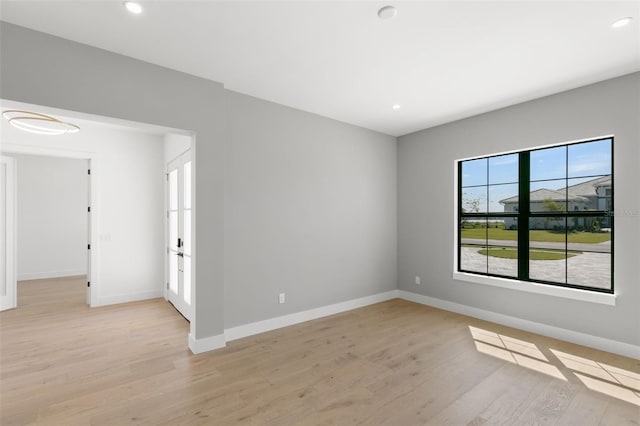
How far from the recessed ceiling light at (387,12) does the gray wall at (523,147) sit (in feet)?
8.53

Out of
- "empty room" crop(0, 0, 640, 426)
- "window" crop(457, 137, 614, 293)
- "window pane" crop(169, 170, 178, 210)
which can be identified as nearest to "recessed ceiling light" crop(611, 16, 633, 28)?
"empty room" crop(0, 0, 640, 426)

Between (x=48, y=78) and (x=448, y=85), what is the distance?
12.3ft

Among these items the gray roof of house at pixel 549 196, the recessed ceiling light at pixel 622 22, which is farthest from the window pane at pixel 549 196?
the recessed ceiling light at pixel 622 22

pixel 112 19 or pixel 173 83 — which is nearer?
pixel 112 19

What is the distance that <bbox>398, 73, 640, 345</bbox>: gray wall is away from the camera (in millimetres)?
2912

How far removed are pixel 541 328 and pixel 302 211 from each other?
10.8 ft

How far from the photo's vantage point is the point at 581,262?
132 inches

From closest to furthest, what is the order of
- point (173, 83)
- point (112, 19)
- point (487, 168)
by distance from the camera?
1. point (112, 19)
2. point (173, 83)
3. point (487, 168)

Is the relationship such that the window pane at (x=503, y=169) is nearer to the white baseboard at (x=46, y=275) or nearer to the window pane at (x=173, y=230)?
the window pane at (x=173, y=230)

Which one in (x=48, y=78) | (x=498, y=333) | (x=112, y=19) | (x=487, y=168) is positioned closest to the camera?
(x=112, y=19)

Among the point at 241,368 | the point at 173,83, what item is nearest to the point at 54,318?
the point at 241,368

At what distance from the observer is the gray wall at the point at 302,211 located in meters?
3.44

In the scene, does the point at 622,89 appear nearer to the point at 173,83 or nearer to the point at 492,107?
the point at 492,107

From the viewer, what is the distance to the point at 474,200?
14.2 feet
